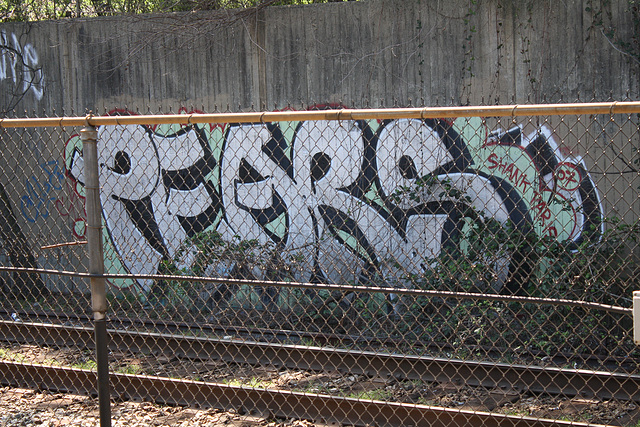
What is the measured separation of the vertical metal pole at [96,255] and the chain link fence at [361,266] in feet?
0.16

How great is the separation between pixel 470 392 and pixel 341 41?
4.31 metres

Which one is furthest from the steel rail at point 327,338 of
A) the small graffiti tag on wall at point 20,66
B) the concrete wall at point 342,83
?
the small graffiti tag on wall at point 20,66

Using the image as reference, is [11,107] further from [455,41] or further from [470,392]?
[470,392]

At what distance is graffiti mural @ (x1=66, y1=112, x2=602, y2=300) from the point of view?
655 cm

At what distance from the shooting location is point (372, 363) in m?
5.11

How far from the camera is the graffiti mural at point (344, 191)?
21.5ft

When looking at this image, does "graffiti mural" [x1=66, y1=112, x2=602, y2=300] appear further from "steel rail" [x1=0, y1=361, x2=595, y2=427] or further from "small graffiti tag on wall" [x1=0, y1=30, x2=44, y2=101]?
"steel rail" [x1=0, y1=361, x2=595, y2=427]

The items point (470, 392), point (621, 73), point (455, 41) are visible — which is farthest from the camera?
point (455, 41)

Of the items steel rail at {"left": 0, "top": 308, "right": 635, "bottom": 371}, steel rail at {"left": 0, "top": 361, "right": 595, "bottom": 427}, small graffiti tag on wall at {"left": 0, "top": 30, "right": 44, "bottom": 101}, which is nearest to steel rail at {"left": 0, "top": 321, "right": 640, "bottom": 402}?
steel rail at {"left": 0, "top": 308, "right": 635, "bottom": 371}

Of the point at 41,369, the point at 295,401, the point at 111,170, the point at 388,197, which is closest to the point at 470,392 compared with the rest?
the point at 295,401

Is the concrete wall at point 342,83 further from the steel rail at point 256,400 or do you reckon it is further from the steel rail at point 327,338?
the steel rail at point 256,400

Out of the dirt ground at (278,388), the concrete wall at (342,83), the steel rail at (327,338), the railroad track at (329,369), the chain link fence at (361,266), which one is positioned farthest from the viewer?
the concrete wall at (342,83)

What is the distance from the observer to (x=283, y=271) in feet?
23.3

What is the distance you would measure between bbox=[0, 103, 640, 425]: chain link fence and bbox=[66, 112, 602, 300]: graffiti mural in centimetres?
3
